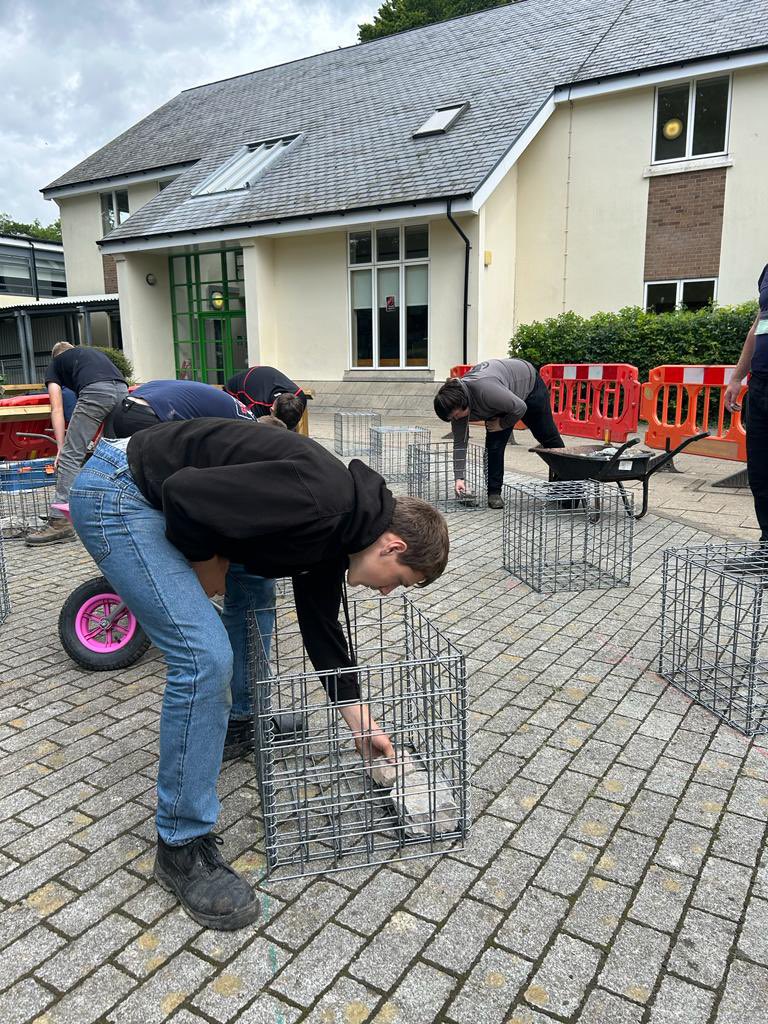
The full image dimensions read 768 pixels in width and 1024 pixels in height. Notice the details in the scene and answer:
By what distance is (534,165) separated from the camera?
16.5 m

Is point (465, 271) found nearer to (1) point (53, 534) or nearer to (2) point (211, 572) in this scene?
(1) point (53, 534)

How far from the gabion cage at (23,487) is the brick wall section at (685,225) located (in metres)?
12.8

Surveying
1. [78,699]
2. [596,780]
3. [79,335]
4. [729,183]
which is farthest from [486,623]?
[79,335]

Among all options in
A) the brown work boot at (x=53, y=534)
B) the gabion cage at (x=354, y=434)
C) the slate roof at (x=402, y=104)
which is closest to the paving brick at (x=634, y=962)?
the brown work boot at (x=53, y=534)

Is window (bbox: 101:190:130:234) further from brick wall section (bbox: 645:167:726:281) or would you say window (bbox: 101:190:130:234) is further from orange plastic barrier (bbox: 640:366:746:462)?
orange plastic barrier (bbox: 640:366:746:462)

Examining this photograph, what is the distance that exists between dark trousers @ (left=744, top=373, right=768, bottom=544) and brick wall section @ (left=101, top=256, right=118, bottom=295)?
24104 millimetres

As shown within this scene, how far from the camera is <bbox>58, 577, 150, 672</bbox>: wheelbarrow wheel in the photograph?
3930 millimetres

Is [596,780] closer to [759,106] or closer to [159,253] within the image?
[759,106]

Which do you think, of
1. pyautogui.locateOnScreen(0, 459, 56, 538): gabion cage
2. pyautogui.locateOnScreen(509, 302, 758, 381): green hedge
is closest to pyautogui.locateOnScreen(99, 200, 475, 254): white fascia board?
pyautogui.locateOnScreen(509, 302, 758, 381): green hedge

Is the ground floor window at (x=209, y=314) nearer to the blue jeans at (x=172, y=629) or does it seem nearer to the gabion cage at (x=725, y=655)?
the gabion cage at (x=725, y=655)

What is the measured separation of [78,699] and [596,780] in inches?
93.8

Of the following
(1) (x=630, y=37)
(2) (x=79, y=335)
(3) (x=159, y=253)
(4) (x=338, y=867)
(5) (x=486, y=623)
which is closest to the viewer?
(4) (x=338, y=867)

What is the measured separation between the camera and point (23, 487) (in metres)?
7.06

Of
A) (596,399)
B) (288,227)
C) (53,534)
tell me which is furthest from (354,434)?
(53,534)
